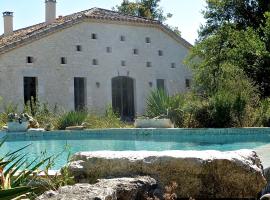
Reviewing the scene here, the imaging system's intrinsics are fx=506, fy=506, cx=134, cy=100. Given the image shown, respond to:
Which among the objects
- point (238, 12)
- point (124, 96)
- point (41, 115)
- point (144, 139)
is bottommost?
point (144, 139)

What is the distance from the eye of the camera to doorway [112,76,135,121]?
83.9ft

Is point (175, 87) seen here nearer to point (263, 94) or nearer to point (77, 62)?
point (77, 62)

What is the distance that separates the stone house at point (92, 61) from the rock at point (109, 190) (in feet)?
59.7

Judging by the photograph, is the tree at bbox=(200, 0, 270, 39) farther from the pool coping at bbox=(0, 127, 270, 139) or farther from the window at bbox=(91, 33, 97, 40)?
the pool coping at bbox=(0, 127, 270, 139)

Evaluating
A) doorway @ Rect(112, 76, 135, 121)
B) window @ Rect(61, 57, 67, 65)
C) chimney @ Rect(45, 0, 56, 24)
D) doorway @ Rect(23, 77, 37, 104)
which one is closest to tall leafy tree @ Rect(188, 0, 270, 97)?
doorway @ Rect(112, 76, 135, 121)

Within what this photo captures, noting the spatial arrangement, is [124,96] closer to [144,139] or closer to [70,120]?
[70,120]

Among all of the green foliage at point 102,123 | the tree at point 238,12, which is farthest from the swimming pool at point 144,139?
the tree at point 238,12

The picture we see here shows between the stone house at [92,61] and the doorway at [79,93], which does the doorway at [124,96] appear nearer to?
the stone house at [92,61]

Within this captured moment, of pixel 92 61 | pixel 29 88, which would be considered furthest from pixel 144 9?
pixel 29 88

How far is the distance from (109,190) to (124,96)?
22158 millimetres

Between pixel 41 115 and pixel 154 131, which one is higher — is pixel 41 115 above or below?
above

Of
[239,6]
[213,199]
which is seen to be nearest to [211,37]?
[239,6]

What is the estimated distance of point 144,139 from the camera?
14.5 meters

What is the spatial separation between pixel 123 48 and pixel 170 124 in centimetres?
1146
